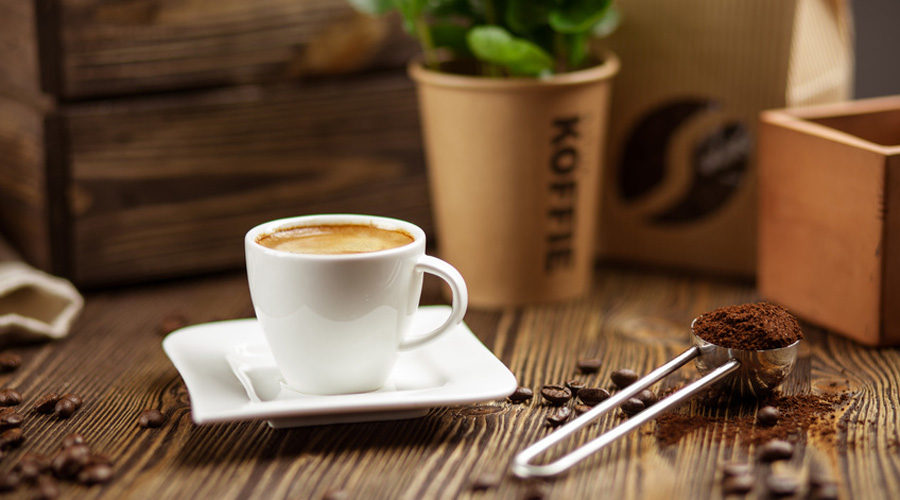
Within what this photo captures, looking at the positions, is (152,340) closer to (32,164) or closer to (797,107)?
(32,164)

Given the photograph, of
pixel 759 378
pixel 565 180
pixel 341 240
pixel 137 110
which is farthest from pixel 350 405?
pixel 137 110

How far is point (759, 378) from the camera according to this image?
93 cm

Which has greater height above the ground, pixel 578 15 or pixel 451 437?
pixel 578 15

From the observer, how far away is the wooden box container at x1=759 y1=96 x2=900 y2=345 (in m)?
1.04

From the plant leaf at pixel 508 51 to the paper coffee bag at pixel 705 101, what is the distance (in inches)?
9.3

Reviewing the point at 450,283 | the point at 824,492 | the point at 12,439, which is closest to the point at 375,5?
the point at 450,283

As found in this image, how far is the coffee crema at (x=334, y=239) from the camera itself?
91 cm

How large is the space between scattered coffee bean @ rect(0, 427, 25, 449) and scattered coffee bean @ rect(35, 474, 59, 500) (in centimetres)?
8

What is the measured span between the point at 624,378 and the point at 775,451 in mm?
208

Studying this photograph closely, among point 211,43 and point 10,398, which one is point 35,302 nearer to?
point 10,398

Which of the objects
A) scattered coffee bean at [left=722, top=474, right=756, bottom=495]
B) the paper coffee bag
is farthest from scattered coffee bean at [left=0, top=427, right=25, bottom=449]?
the paper coffee bag

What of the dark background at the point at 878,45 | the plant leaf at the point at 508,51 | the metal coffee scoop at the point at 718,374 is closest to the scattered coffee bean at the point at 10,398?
the metal coffee scoop at the point at 718,374

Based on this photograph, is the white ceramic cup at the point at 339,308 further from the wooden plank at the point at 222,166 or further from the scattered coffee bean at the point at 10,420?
the wooden plank at the point at 222,166

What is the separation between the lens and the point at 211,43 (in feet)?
4.24
